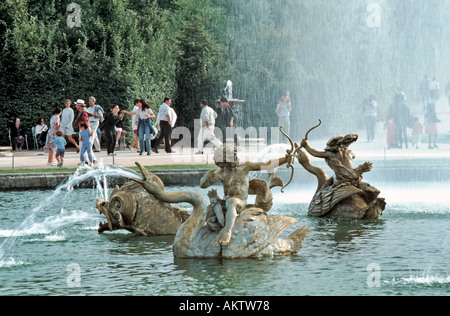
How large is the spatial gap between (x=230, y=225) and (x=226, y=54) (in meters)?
26.5

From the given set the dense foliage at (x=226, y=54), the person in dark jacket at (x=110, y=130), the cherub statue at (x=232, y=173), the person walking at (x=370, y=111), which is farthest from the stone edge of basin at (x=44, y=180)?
the person walking at (x=370, y=111)

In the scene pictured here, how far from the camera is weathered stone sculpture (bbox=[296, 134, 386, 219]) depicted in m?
12.5

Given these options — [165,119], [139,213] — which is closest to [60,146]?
[165,119]

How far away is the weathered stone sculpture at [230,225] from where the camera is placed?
9406 mm

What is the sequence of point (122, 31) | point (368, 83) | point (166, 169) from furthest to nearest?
1. point (368, 83)
2. point (122, 31)
3. point (166, 169)

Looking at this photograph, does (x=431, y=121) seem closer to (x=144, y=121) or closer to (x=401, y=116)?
(x=401, y=116)

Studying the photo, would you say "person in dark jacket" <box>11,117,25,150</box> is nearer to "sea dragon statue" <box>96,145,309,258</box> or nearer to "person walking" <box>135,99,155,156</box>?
"person walking" <box>135,99,155,156</box>

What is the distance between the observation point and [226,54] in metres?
35.4

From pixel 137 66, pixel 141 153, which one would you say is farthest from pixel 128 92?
pixel 141 153

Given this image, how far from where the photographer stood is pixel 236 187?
9.66m
